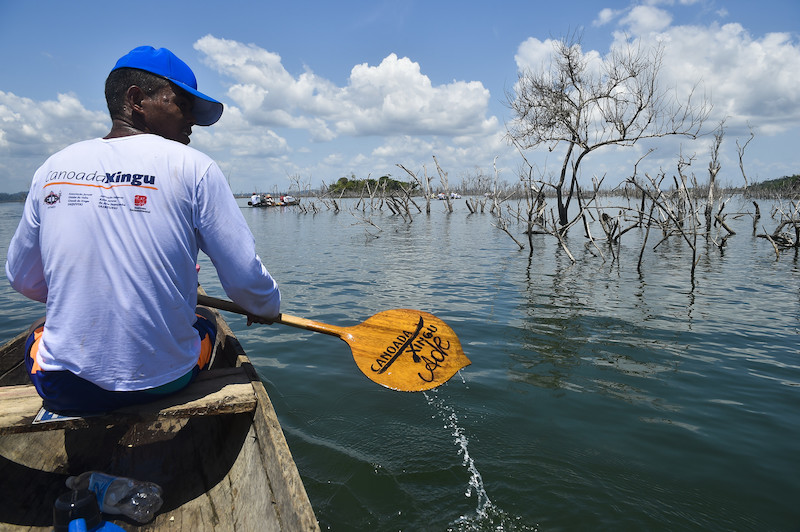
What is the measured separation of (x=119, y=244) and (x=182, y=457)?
60.6 inches

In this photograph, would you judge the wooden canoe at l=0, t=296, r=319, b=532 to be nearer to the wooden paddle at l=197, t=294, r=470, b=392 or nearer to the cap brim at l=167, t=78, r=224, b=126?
the wooden paddle at l=197, t=294, r=470, b=392

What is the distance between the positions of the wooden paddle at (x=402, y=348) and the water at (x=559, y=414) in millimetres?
713

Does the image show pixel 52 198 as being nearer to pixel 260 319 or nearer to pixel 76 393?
pixel 76 393

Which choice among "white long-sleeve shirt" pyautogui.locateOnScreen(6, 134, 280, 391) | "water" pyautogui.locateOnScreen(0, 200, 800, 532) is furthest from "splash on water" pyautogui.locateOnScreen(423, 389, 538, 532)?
"white long-sleeve shirt" pyautogui.locateOnScreen(6, 134, 280, 391)

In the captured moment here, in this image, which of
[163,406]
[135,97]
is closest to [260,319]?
[163,406]

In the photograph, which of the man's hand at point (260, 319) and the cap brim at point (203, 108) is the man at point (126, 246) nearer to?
the cap brim at point (203, 108)

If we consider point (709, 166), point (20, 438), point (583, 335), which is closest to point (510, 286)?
point (583, 335)

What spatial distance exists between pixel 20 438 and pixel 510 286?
8.44m

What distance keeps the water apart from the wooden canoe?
0.75 metres

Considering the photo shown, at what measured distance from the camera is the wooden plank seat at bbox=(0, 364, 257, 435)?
1964mm

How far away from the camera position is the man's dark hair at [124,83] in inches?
78.3

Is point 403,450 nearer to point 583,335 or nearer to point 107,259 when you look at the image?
point 107,259

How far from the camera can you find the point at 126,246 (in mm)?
1712

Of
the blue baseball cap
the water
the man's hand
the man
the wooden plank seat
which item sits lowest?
the water
